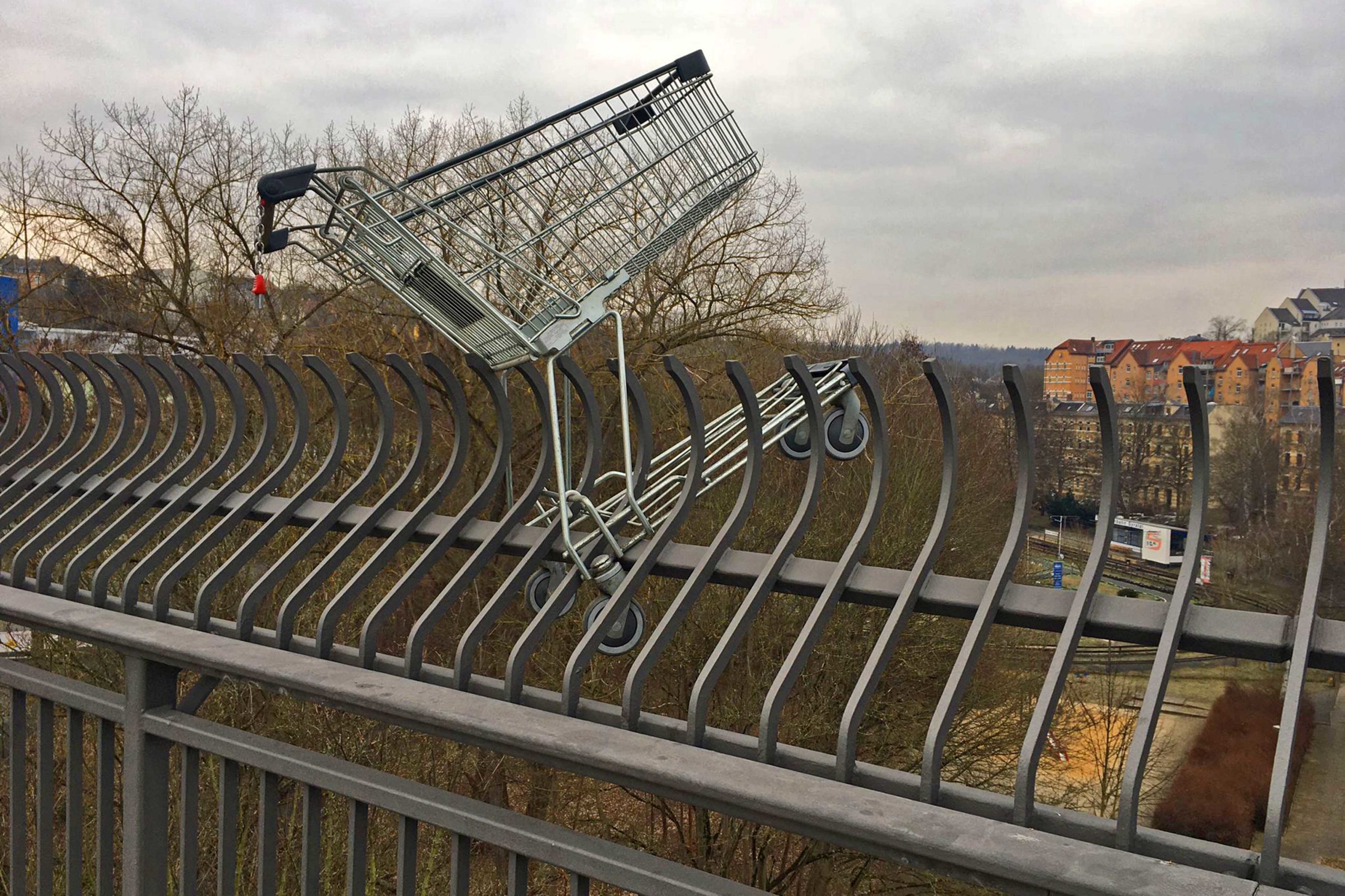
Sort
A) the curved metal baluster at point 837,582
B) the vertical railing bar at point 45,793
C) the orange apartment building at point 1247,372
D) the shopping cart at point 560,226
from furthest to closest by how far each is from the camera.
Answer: the orange apartment building at point 1247,372 → the shopping cart at point 560,226 → the vertical railing bar at point 45,793 → the curved metal baluster at point 837,582

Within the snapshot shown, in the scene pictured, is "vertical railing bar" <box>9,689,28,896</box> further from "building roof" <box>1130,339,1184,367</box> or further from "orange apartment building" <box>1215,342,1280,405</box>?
"building roof" <box>1130,339,1184,367</box>

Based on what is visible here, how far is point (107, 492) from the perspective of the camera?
2.47m

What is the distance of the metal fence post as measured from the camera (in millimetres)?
1995

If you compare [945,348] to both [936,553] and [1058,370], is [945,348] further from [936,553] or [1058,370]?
[936,553]

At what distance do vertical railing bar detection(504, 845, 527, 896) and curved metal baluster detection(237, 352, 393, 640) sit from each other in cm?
62

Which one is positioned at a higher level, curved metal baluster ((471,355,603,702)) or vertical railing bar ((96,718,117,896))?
curved metal baluster ((471,355,603,702))

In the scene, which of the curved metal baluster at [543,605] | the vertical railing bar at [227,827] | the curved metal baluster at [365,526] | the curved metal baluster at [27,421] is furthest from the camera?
the curved metal baluster at [27,421]

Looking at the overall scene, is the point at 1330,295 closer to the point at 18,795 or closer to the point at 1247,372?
the point at 1247,372

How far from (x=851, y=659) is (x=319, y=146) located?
11634 mm

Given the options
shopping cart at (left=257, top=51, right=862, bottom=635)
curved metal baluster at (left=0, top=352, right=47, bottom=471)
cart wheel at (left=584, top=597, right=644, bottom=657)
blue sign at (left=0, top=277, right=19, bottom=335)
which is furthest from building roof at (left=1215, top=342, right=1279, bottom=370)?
blue sign at (left=0, top=277, right=19, bottom=335)

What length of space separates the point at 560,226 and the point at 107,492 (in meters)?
1.59

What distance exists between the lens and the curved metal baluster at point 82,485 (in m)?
2.42

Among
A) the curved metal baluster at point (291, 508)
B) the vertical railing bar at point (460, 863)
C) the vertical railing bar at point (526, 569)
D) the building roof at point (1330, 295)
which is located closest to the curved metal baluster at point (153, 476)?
the curved metal baluster at point (291, 508)

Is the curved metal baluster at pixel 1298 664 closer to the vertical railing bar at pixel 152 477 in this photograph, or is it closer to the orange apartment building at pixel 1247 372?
the vertical railing bar at pixel 152 477
